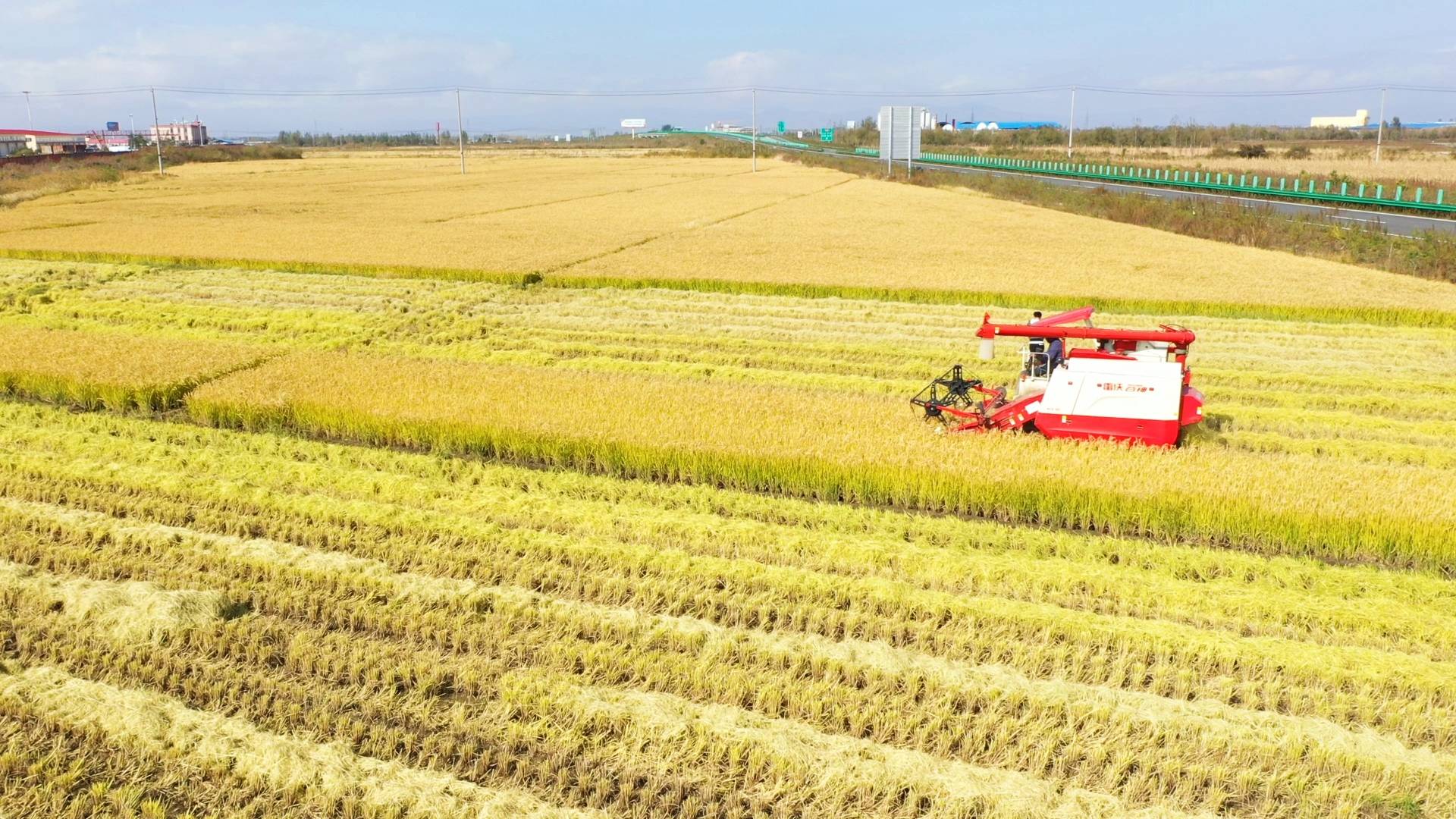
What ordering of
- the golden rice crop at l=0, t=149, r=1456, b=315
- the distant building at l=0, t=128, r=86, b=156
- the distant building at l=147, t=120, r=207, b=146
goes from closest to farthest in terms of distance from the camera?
the golden rice crop at l=0, t=149, r=1456, b=315, the distant building at l=0, t=128, r=86, b=156, the distant building at l=147, t=120, r=207, b=146

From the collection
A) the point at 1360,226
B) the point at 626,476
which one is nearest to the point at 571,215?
the point at 1360,226

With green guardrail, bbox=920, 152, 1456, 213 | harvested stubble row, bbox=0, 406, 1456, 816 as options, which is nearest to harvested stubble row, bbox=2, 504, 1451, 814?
harvested stubble row, bbox=0, 406, 1456, 816

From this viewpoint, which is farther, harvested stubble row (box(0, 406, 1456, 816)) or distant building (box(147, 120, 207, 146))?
distant building (box(147, 120, 207, 146))

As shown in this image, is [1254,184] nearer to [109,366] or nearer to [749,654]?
[109,366]

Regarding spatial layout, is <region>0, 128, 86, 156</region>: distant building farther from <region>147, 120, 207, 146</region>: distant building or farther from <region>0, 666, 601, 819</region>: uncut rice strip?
<region>0, 666, 601, 819</region>: uncut rice strip

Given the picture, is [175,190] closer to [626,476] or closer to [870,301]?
[870,301]

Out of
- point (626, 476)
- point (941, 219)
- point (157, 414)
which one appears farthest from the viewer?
point (941, 219)
